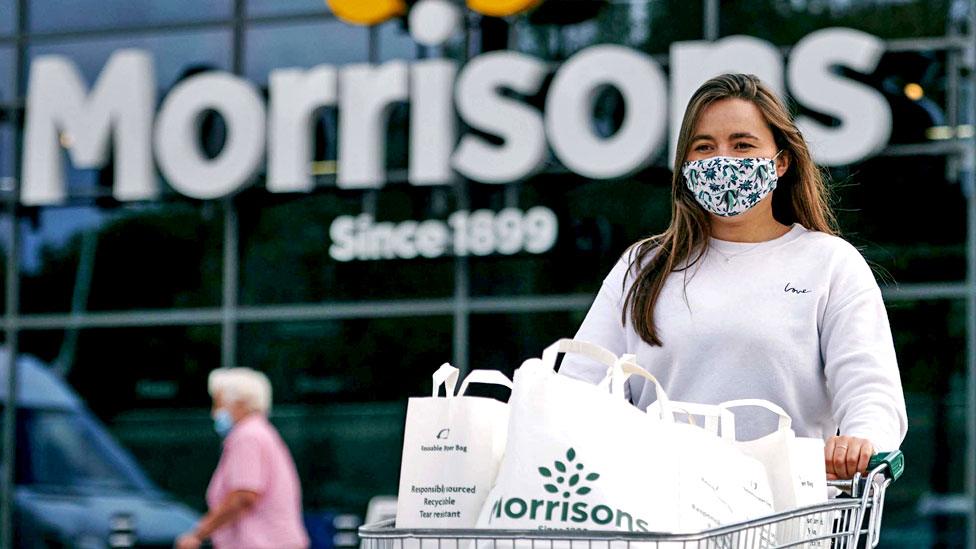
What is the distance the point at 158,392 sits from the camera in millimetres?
14062

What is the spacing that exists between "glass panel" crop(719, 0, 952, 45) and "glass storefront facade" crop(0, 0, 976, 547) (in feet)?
0.05

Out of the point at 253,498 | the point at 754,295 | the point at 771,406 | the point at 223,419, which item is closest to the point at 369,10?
the point at 223,419

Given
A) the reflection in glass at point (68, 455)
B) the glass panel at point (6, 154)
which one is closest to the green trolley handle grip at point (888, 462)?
the reflection in glass at point (68, 455)

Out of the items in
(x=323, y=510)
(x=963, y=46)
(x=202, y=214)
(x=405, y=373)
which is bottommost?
(x=323, y=510)

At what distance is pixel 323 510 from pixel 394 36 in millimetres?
3809

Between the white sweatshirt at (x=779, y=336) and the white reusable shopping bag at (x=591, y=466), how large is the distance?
0.60 m

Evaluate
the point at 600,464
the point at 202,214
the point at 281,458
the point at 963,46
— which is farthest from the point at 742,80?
the point at 202,214

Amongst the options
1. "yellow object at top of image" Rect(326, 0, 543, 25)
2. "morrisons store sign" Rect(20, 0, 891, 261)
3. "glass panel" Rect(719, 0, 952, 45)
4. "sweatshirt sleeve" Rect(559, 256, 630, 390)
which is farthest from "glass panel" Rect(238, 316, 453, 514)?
"sweatshirt sleeve" Rect(559, 256, 630, 390)

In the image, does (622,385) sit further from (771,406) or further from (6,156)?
(6,156)

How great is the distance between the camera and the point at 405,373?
13312 mm

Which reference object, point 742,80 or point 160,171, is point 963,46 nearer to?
point 160,171

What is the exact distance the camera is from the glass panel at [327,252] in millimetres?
13289

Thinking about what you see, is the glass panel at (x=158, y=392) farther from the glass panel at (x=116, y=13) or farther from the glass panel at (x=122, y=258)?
the glass panel at (x=116, y=13)

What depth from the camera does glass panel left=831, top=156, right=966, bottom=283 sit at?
1205cm
